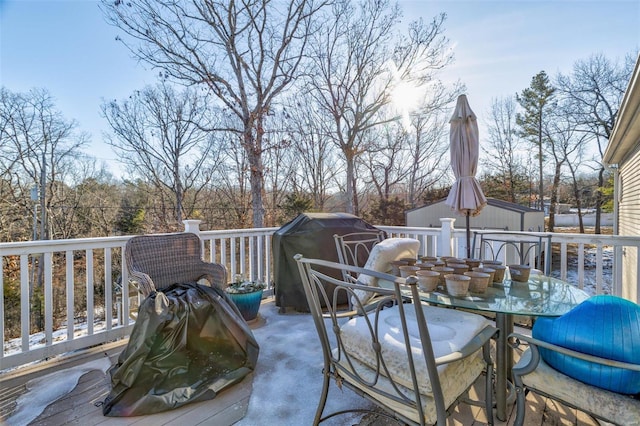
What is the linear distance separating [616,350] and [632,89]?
344cm

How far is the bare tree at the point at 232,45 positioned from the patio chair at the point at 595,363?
7781 mm

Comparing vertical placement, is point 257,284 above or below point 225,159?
below

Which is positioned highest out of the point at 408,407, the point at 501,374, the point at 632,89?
the point at 632,89

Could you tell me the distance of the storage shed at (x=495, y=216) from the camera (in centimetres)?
1203

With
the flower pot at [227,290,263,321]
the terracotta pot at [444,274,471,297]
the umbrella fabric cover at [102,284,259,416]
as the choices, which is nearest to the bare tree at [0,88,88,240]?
the flower pot at [227,290,263,321]

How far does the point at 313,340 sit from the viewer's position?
2.96m

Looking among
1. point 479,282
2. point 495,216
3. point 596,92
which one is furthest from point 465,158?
point 596,92

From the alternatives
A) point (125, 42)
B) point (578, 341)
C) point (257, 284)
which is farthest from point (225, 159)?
point (578, 341)

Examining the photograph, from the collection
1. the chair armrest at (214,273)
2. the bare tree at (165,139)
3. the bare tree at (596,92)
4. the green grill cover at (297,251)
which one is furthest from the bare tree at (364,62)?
the bare tree at (596,92)

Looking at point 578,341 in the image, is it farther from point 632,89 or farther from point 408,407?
point 632,89

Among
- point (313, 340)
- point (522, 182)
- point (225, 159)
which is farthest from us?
point (522, 182)

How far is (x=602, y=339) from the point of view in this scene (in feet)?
3.83

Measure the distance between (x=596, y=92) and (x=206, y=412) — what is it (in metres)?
19.3

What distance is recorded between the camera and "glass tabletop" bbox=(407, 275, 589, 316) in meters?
1.57
